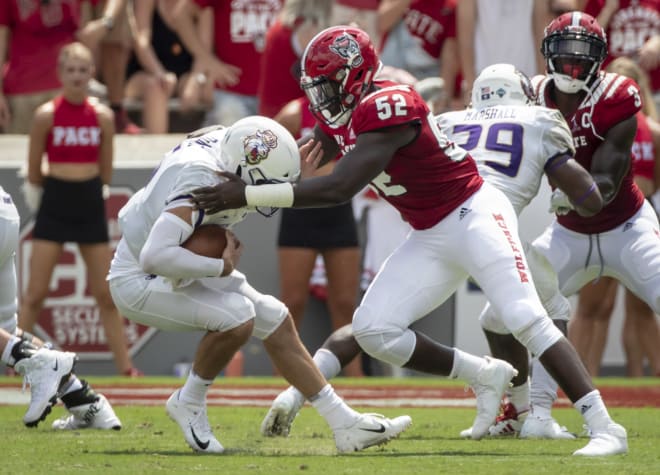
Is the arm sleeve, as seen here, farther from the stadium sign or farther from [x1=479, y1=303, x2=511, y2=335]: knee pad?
the stadium sign

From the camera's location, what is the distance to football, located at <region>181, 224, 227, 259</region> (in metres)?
5.70

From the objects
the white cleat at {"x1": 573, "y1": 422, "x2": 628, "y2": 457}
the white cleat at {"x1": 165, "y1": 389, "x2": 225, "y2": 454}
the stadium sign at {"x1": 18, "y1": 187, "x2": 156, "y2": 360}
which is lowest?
the stadium sign at {"x1": 18, "y1": 187, "x2": 156, "y2": 360}

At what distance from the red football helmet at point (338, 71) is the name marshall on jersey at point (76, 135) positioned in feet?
12.0

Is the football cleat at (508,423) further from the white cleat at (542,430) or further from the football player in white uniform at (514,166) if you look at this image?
the white cleat at (542,430)

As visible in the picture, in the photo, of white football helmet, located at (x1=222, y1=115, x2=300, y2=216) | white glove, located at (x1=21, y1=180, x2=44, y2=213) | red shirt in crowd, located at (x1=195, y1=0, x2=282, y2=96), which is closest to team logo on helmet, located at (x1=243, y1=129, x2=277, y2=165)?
white football helmet, located at (x1=222, y1=115, x2=300, y2=216)

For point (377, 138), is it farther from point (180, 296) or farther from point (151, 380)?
point (151, 380)

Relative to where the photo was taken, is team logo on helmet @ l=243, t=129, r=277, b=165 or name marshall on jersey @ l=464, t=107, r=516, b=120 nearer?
team logo on helmet @ l=243, t=129, r=277, b=165

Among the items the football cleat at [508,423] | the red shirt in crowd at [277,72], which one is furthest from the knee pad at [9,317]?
the red shirt in crowd at [277,72]

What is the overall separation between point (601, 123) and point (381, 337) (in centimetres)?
→ 157

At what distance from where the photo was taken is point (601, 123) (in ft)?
22.0

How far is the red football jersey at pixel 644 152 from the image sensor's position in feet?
29.9

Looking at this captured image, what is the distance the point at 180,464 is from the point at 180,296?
0.79 metres

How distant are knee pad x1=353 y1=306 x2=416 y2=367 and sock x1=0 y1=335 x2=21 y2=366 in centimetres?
152

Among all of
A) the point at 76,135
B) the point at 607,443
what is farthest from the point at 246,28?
the point at 607,443
